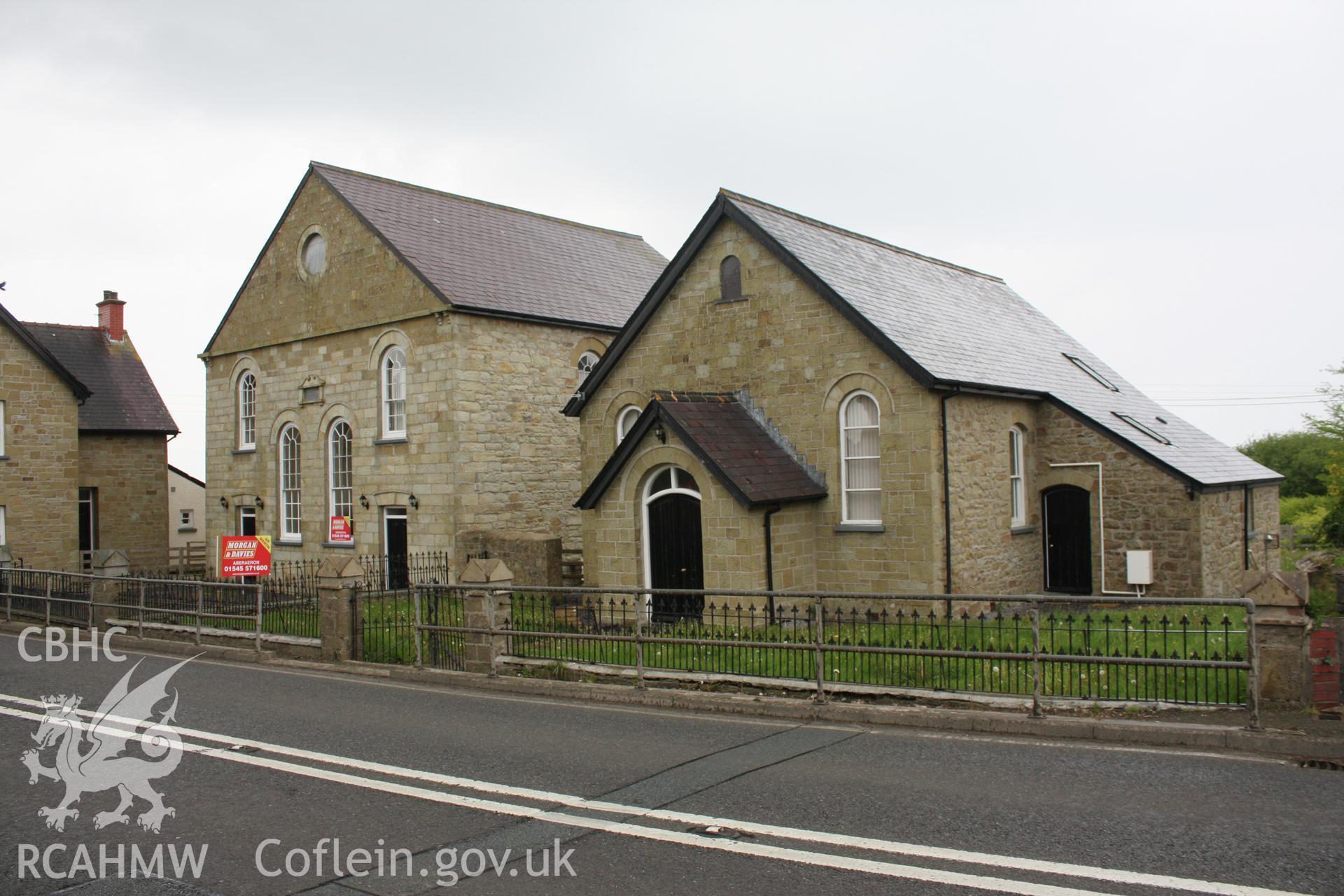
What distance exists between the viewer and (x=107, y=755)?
362 inches

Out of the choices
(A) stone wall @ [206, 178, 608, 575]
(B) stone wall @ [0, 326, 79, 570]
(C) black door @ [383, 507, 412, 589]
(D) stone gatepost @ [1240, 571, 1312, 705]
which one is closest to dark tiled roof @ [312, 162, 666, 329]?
(A) stone wall @ [206, 178, 608, 575]

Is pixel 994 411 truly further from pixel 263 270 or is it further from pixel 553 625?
pixel 263 270

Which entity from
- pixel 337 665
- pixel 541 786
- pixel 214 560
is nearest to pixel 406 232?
pixel 214 560

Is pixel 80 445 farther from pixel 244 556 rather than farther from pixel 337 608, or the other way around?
pixel 337 608

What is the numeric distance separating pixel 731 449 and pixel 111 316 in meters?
32.1

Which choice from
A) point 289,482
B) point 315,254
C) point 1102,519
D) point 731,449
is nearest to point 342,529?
point 289,482

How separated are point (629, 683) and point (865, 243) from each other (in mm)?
14821

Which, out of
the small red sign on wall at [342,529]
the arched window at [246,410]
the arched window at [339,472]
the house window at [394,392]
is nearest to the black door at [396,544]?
the small red sign on wall at [342,529]

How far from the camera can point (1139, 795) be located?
7.45 m

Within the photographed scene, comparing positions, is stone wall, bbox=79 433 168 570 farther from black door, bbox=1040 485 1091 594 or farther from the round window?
black door, bbox=1040 485 1091 594

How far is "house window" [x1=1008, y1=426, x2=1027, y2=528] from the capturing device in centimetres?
2138

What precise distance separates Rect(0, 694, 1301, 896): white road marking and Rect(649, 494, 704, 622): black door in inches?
370

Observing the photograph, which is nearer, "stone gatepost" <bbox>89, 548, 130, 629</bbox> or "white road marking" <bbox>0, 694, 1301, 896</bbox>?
"white road marking" <bbox>0, 694, 1301, 896</bbox>

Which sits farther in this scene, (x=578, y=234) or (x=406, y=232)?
(x=578, y=234)
